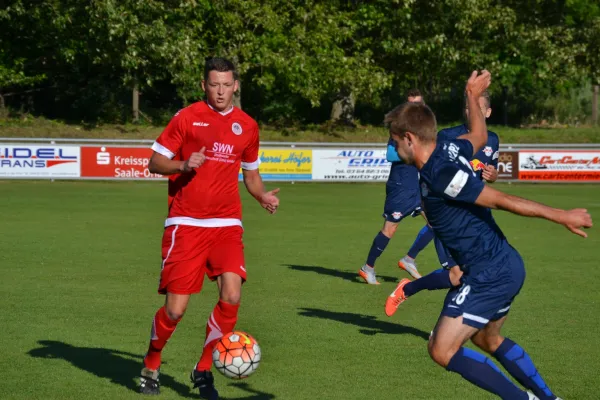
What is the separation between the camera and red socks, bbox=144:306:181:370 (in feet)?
20.6

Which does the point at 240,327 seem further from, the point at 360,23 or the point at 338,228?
the point at 360,23

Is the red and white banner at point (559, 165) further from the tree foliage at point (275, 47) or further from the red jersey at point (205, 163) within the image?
the red jersey at point (205, 163)

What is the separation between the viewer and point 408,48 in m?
36.2

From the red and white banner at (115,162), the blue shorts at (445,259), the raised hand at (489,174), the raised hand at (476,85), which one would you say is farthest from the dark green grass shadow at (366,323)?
the red and white banner at (115,162)

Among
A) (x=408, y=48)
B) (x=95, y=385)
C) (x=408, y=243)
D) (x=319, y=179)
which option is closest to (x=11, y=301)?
(x=95, y=385)

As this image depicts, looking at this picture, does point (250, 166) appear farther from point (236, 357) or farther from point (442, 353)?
point (442, 353)

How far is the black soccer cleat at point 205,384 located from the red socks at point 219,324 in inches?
3.1

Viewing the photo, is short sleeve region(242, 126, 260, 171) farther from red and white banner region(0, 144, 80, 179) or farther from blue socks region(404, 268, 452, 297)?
red and white banner region(0, 144, 80, 179)

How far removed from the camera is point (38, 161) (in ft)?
85.8

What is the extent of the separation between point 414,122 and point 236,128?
1662mm

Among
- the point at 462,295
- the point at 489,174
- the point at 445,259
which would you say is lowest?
the point at 445,259

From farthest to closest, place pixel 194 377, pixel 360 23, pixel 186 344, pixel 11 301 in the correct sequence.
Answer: pixel 360 23, pixel 11 301, pixel 186 344, pixel 194 377

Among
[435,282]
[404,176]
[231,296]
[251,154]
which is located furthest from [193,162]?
[404,176]

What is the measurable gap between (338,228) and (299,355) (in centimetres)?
979
